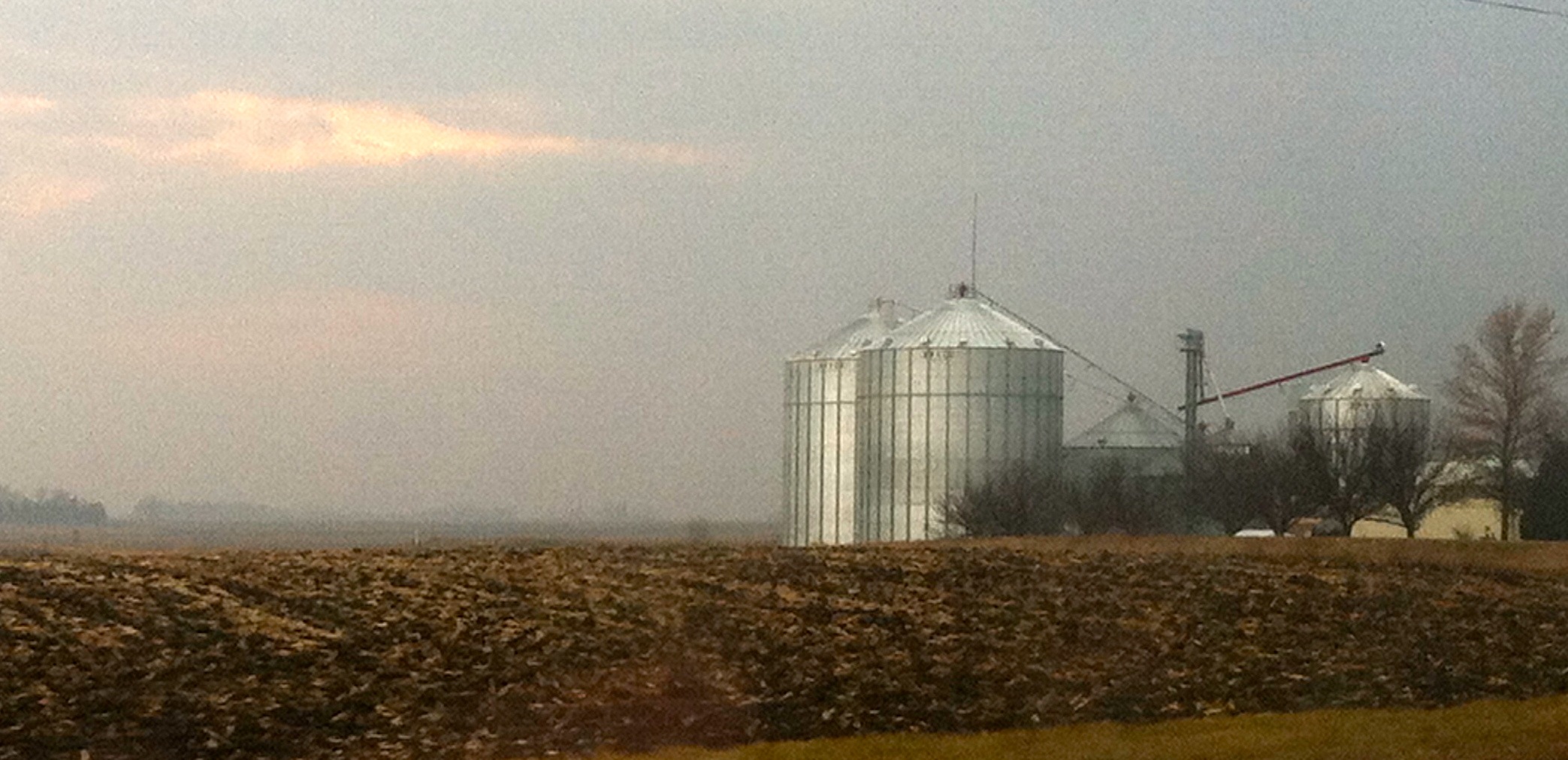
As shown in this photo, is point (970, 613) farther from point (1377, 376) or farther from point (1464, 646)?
point (1377, 376)

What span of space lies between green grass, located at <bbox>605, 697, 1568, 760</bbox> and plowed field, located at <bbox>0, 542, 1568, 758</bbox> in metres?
0.53

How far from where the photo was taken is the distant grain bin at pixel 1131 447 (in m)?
64.1

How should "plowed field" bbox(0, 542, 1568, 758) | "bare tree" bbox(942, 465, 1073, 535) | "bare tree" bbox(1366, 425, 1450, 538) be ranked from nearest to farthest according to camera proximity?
"plowed field" bbox(0, 542, 1568, 758) < "bare tree" bbox(942, 465, 1073, 535) < "bare tree" bbox(1366, 425, 1450, 538)

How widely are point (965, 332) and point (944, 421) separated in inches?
121

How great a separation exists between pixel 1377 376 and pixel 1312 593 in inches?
1763

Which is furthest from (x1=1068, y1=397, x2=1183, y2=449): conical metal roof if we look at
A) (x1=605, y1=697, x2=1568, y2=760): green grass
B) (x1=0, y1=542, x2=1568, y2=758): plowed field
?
(x1=605, y1=697, x2=1568, y2=760): green grass

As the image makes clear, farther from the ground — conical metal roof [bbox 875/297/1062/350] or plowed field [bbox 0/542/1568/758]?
conical metal roof [bbox 875/297/1062/350]

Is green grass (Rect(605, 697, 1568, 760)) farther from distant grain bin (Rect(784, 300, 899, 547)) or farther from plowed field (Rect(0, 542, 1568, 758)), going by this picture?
distant grain bin (Rect(784, 300, 899, 547))

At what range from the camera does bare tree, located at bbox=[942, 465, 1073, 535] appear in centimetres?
5834

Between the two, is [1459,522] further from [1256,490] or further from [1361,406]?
[1256,490]

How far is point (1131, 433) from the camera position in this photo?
2655 inches

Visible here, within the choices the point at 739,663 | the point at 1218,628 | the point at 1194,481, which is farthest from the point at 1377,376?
the point at 739,663

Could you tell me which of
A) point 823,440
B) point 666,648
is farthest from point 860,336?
point 666,648

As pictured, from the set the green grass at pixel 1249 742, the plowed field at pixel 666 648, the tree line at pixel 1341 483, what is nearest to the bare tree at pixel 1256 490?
the tree line at pixel 1341 483
